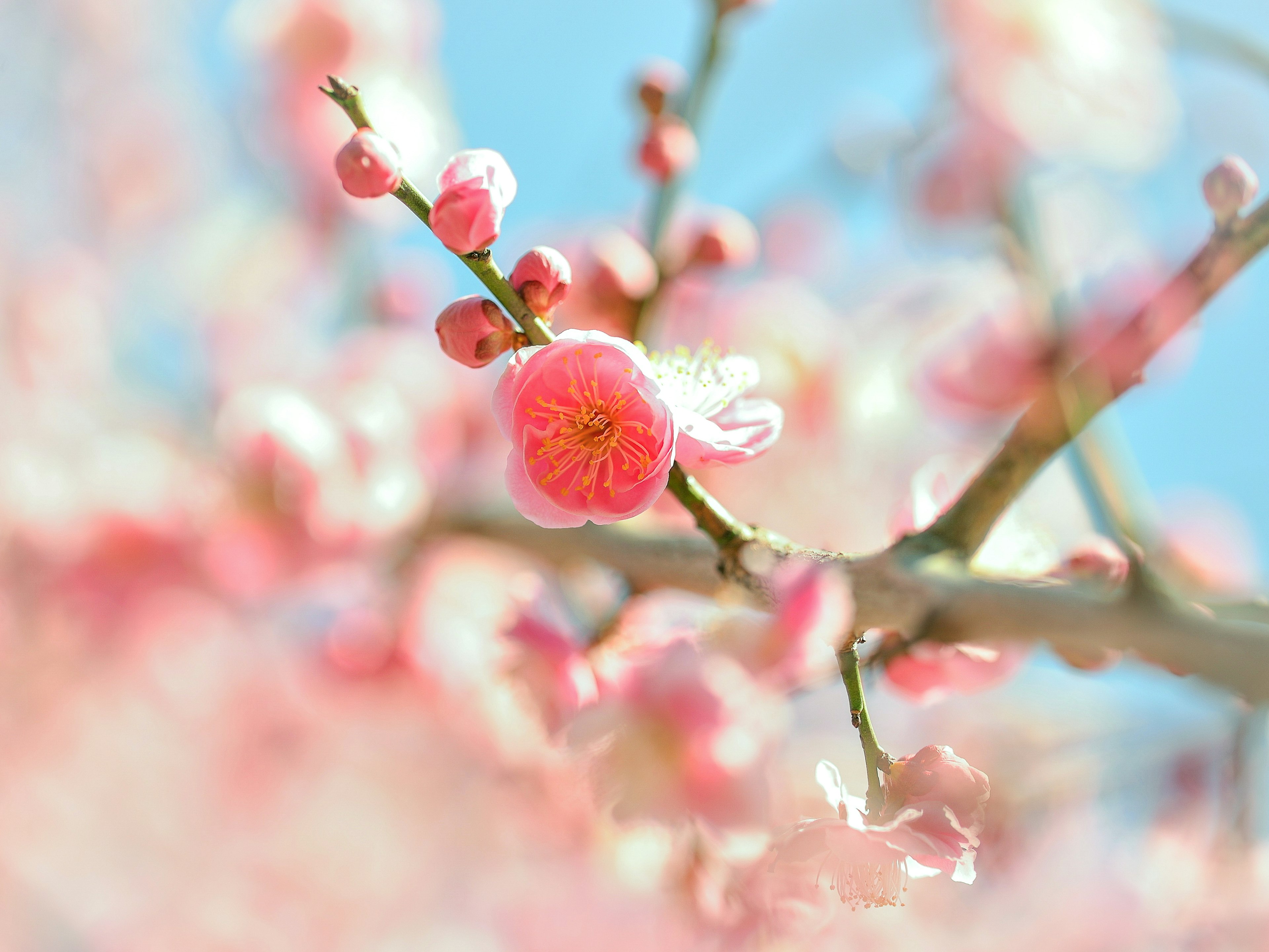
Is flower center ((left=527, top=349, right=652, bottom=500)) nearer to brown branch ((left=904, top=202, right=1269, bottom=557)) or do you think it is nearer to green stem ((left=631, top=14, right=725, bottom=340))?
brown branch ((left=904, top=202, right=1269, bottom=557))

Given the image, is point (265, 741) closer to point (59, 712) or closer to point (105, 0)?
point (59, 712)

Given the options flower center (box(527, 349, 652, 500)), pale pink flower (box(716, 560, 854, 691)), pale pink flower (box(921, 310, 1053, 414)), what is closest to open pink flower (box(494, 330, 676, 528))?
flower center (box(527, 349, 652, 500))

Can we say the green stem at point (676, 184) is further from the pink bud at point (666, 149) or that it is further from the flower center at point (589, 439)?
the flower center at point (589, 439)

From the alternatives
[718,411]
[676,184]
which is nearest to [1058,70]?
[676,184]

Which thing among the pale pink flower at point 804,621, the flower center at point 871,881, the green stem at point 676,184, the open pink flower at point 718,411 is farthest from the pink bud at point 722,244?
the flower center at point 871,881

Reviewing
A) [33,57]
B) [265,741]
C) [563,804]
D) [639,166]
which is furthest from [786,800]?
[33,57]

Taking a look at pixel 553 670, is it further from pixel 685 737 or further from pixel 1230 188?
pixel 1230 188
